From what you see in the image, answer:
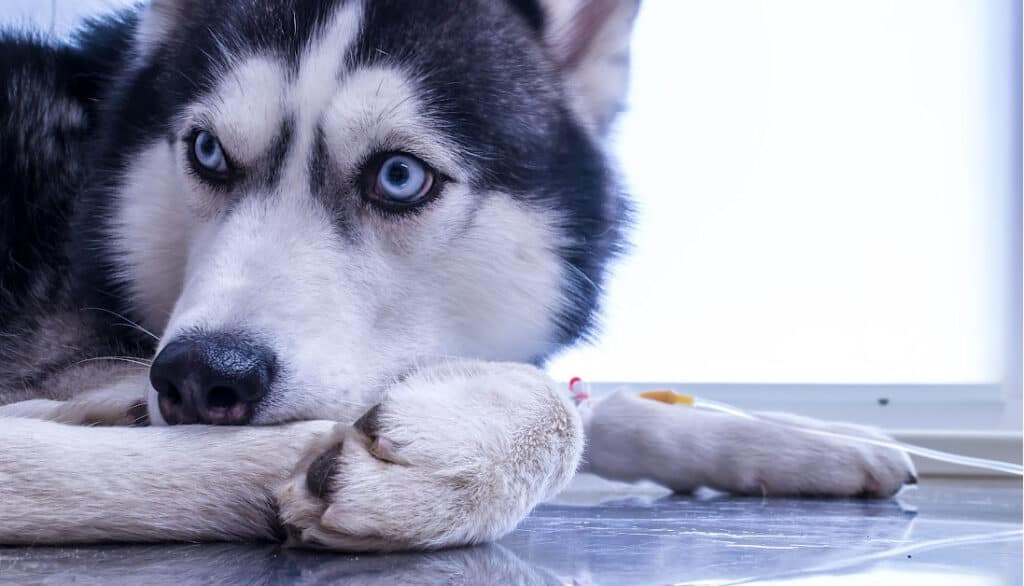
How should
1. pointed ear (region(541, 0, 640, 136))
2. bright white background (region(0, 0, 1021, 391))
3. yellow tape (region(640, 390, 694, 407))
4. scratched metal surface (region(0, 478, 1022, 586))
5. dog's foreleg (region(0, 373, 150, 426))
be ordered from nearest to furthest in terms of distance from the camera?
1. scratched metal surface (region(0, 478, 1022, 586))
2. dog's foreleg (region(0, 373, 150, 426))
3. pointed ear (region(541, 0, 640, 136))
4. yellow tape (region(640, 390, 694, 407))
5. bright white background (region(0, 0, 1021, 391))

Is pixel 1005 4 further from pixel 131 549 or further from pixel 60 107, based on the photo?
pixel 131 549

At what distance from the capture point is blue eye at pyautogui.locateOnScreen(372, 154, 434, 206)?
1513 mm

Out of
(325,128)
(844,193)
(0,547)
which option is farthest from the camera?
(844,193)

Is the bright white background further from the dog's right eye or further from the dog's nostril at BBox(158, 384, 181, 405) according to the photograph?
the dog's nostril at BBox(158, 384, 181, 405)

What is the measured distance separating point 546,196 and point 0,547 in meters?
0.97

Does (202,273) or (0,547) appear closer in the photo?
(0,547)

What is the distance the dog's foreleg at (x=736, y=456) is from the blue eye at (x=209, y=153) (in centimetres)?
84

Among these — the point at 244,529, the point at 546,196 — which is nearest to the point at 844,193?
the point at 546,196

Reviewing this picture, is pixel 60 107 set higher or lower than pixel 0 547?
higher

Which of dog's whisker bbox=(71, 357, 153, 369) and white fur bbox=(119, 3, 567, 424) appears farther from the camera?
dog's whisker bbox=(71, 357, 153, 369)

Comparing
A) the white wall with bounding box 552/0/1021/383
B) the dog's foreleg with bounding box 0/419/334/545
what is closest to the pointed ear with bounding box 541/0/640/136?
the dog's foreleg with bounding box 0/419/334/545

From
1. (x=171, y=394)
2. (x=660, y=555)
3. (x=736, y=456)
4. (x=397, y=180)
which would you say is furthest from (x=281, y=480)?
(x=736, y=456)

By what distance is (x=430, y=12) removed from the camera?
162cm

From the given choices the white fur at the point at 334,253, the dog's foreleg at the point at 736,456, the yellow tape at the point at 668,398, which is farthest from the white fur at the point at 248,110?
the yellow tape at the point at 668,398
